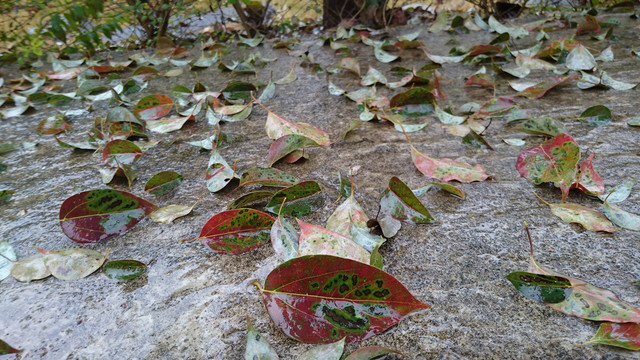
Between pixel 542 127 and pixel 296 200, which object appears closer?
pixel 296 200

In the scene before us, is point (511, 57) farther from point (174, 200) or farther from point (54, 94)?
point (54, 94)

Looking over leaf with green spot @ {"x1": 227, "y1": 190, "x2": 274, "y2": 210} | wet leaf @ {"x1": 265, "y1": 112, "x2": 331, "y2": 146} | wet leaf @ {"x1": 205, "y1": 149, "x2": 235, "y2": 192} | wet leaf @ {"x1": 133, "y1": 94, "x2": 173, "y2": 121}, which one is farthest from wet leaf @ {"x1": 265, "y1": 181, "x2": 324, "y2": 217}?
wet leaf @ {"x1": 133, "y1": 94, "x2": 173, "y2": 121}

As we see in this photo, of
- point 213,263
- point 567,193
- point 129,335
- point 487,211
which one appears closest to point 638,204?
point 567,193

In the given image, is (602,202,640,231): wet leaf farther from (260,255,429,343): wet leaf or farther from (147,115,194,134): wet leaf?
(147,115,194,134): wet leaf

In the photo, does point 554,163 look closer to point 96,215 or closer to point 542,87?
point 542,87

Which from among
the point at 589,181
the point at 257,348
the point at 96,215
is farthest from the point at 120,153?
the point at 589,181

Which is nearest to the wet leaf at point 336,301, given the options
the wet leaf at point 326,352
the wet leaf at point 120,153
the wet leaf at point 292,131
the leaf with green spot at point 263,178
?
the wet leaf at point 326,352

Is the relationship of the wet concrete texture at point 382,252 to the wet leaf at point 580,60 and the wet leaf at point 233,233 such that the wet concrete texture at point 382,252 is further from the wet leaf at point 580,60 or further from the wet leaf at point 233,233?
the wet leaf at point 580,60
